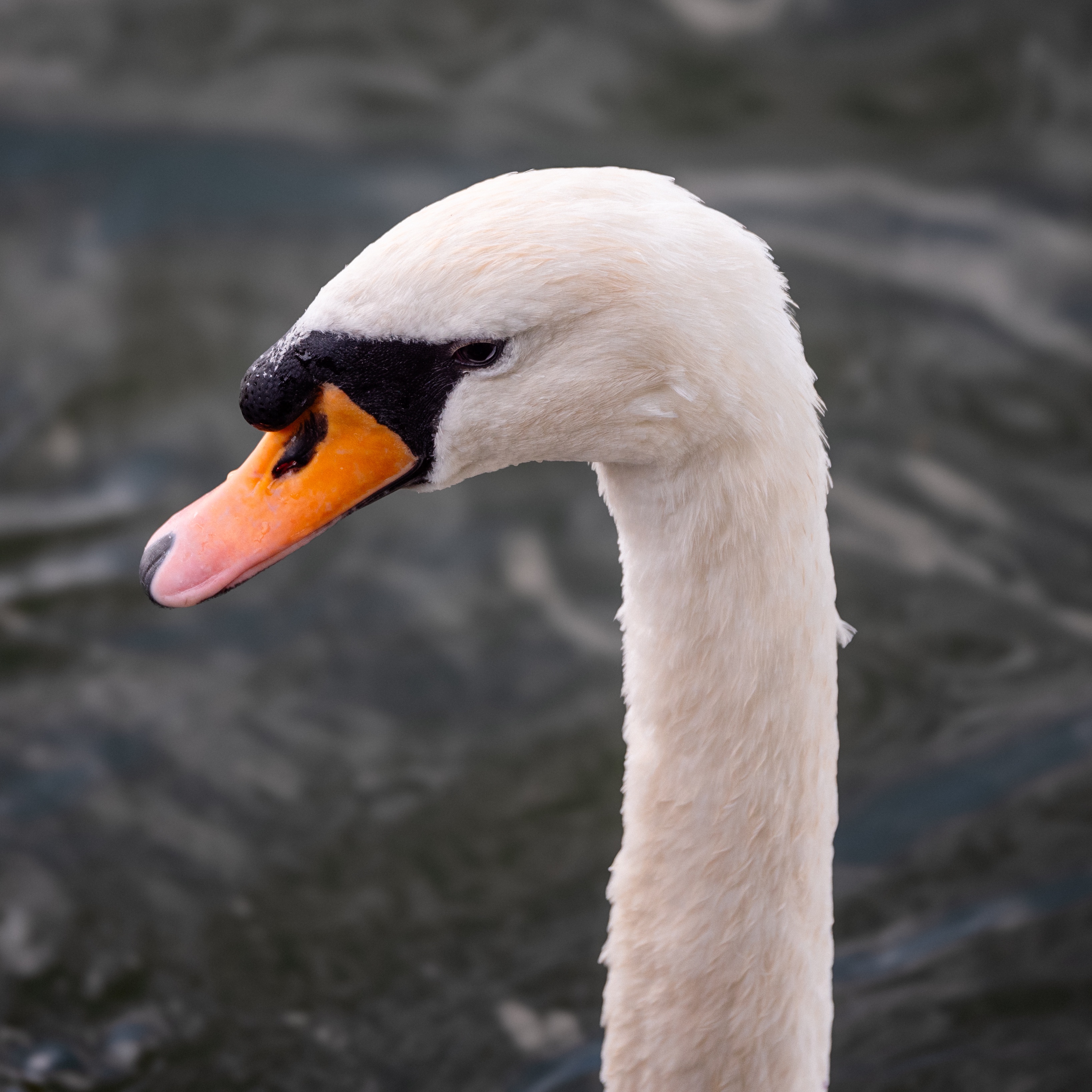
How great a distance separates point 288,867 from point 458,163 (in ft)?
12.8

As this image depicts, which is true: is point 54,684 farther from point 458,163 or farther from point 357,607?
point 458,163

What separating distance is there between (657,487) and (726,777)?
0.62 metres

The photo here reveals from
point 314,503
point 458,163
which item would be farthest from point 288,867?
point 458,163

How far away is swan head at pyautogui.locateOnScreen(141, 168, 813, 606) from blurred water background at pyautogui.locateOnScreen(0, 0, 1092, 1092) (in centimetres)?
253

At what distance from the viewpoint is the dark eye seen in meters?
2.73

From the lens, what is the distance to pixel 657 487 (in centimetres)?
286

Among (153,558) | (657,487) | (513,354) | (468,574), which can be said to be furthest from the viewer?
(468,574)

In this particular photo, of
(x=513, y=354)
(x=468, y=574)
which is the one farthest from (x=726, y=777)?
(x=468, y=574)

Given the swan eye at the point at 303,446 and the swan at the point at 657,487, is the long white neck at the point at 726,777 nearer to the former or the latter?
the swan at the point at 657,487

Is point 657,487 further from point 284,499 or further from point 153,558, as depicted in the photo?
point 153,558

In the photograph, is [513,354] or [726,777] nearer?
[513,354]

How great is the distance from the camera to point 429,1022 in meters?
4.90

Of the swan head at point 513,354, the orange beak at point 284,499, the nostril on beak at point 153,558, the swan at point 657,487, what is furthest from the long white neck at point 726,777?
the nostril on beak at point 153,558

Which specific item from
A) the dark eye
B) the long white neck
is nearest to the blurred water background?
the long white neck
